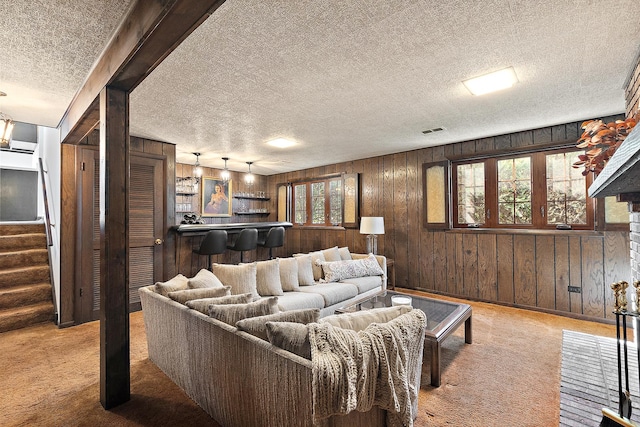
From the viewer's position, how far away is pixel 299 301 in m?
3.09

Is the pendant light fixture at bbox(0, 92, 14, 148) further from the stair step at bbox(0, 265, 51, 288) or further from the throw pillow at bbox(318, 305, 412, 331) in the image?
the throw pillow at bbox(318, 305, 412, 331)

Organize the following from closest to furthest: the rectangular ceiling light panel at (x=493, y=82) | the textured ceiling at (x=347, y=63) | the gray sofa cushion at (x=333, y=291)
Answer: the textured ceiling at (x=347, y=63) → the rectangular ceiling light panel at (x=493, y=82) → the gray sofa cushion at (x=333, y=291)

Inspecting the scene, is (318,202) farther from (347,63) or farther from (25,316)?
(25,316)

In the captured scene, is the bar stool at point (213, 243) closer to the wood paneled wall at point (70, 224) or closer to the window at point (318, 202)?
the wood paneled wall at point (70, 224)

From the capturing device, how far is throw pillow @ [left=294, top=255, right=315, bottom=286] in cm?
370

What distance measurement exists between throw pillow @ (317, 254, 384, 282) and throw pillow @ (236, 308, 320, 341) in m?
2.24

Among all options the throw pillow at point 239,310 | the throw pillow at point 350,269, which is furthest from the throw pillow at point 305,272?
the throw pillow at point 239,310

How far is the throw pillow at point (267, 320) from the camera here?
158cm

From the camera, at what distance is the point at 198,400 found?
78.4 inches

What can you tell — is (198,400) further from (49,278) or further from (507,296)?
(507,296)

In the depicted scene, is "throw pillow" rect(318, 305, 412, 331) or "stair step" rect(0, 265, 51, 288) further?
"stair step" rect(0, 265, 51, 288)

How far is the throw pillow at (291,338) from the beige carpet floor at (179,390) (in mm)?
944

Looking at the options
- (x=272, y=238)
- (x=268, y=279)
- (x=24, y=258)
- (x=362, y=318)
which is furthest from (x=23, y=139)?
(x=362, y=318)

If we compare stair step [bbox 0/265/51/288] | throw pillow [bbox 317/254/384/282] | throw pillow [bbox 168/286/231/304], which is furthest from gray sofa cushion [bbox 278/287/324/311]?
stair step [bbox 0/265/51/288]
